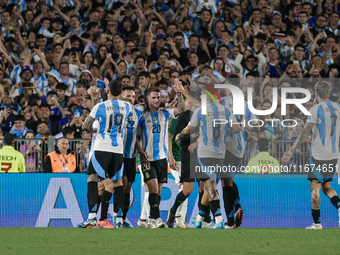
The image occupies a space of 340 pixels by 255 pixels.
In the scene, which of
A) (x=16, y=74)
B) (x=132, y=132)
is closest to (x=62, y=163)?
(x=132, y=132)

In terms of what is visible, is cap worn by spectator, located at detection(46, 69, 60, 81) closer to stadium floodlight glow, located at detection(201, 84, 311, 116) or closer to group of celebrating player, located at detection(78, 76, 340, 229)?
stadium floodlight glow, located at detection(201, 84, 311, 116)

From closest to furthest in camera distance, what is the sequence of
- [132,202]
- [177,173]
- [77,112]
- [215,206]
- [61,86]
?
[215,206]
[177,173]
[132,202]
[77,112]
[61,86]

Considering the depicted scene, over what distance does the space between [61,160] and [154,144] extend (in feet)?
8.27

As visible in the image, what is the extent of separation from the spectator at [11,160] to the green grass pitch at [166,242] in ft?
8.25

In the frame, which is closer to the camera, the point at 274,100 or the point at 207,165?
the point at 207,165

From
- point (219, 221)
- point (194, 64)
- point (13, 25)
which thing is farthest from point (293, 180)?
point (13, 25)

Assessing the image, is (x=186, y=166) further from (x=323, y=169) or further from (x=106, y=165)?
(x=323, y=169)

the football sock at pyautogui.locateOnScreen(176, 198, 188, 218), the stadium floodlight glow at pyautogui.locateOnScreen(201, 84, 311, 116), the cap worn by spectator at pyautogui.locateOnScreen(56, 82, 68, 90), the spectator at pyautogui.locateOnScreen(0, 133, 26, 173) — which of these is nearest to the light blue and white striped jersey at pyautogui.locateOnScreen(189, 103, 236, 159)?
the football sock at pyautogui.locateOnScreen(176, 198, 188, 218)

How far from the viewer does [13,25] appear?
15.5 meters

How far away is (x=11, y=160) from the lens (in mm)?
10461

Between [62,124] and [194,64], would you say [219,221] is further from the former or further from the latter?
[194,64]

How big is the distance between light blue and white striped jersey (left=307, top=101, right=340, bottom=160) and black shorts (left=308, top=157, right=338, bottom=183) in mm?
80

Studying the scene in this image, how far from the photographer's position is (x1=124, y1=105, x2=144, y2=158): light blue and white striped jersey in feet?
29.1

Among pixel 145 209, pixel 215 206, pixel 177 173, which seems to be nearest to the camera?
pixel 215 206
